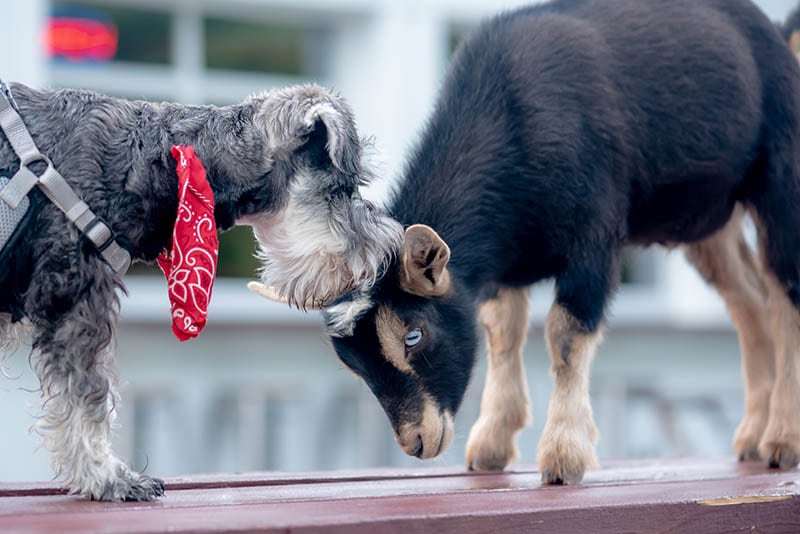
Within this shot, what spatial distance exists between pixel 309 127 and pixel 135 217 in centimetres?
52

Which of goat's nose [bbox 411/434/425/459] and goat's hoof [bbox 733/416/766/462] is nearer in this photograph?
goat's nose [bbox 411/434/425/459]

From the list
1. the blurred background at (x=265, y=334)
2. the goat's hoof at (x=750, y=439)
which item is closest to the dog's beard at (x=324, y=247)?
the goat's hoof at (x=750, y=439)

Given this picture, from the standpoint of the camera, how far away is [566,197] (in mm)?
3619

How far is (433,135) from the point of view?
3814 millimetres

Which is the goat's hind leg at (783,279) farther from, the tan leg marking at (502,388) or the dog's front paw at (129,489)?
the dog's front paw at (129,489)

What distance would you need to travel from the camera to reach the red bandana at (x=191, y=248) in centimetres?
294

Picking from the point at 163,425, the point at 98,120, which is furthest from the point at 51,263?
the point at 163,425

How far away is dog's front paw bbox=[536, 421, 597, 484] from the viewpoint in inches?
141

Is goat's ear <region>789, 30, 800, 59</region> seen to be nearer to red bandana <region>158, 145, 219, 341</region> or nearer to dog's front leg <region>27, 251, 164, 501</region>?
red bandana <region>158, 145, 219, 341</region>

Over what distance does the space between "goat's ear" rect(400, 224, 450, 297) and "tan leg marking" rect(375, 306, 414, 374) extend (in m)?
0.10

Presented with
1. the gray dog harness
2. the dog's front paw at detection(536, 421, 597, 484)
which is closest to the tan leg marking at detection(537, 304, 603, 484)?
the dog's front paw at detection(536, 421, 597, 484)

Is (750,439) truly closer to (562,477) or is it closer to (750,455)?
(750,455)

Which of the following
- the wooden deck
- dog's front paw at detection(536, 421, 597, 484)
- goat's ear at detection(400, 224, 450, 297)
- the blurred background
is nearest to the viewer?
the wooden deck

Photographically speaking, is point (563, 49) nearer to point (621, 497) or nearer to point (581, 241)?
point (581, 241)
